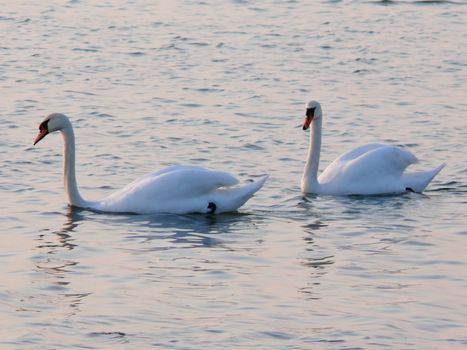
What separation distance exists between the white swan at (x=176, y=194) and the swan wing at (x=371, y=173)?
113 centimetres

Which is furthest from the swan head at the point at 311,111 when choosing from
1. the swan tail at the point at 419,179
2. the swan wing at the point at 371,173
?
the swan tail at the point at 419,179

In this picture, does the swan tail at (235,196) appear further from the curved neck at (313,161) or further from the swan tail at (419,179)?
the swan tail at (419,179)

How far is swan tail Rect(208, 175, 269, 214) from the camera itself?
1195 centimetres

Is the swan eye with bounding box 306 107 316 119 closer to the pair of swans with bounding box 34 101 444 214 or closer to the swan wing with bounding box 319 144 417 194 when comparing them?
the pair of swans with bounding box 34 101 444 214

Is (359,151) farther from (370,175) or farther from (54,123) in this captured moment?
(54,123)

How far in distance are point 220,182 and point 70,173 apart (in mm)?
1304

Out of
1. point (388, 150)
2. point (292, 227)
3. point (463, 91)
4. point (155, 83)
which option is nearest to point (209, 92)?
point (155, 83)

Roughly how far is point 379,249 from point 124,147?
4.27m

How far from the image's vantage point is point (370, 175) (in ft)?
42.4

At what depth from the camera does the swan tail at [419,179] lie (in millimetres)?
12922

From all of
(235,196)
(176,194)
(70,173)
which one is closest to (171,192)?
(176,194)

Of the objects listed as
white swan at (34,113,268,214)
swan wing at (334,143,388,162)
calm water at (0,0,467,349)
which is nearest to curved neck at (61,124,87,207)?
white swan at (34,113,268,214)

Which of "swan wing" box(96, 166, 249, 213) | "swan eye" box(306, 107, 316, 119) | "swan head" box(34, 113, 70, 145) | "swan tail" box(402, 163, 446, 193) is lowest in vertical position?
"swan tail" box(402, 163, 446, 193)

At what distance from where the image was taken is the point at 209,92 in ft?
55.6
